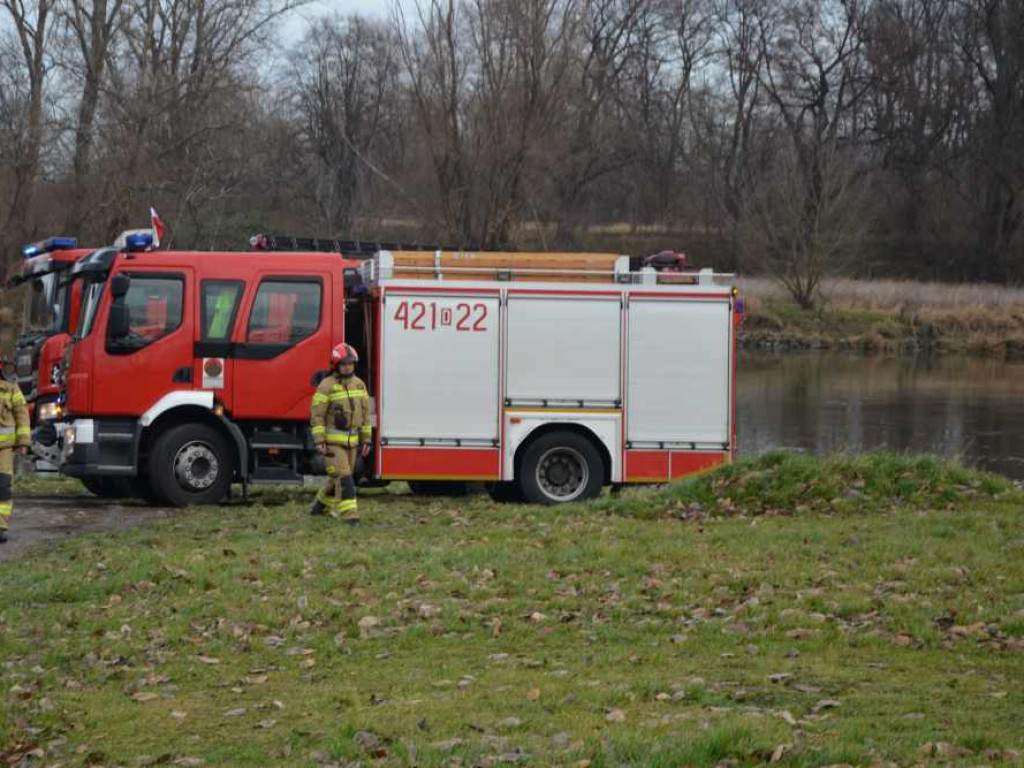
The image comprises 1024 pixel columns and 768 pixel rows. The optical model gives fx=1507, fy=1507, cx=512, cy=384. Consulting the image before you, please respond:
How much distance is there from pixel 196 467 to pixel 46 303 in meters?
3.02

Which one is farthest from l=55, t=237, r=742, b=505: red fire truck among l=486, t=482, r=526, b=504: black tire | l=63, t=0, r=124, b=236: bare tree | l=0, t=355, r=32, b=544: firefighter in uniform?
l=63, t=0, r=124, b=236: bare tree

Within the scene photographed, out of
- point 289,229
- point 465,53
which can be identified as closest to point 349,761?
point 465,53

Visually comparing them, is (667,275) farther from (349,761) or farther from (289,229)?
(289,229)

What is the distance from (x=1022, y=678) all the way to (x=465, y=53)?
34103 mm

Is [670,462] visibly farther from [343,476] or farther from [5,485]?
[5,485]

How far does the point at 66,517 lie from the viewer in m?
15.6

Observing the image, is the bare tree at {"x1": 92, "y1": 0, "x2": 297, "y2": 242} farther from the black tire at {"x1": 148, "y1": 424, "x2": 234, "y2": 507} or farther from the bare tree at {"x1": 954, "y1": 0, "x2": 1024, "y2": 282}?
the bare tree at {"x1": 954, "y1": 0, "x2": 1024, "y2": 282}

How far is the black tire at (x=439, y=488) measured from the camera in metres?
18.0

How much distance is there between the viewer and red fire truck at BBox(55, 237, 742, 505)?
16188 millimetres

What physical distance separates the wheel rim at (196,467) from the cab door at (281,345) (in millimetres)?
553

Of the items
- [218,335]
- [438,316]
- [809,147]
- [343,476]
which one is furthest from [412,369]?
[809,147]

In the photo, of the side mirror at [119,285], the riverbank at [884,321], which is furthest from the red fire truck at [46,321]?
the riverbank at [884,321]

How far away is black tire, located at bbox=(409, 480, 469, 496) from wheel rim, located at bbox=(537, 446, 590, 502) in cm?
151

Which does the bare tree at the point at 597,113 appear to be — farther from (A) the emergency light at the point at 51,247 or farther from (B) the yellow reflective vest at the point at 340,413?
(B) the yellow reflective vest at the point at 340,413
